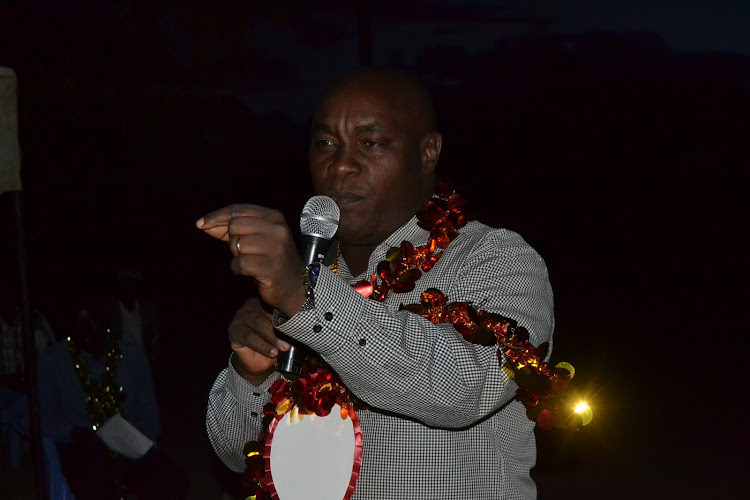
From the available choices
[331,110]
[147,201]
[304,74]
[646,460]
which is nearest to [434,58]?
[304,74]

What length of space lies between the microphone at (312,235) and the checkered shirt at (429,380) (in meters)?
0.11

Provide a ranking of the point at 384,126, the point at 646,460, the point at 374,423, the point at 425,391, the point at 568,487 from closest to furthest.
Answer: the point at 425,391 → the point at 374,423 → the point at 384,126 → the point at 568,487 → the point at 646,460

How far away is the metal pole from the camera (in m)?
5.02

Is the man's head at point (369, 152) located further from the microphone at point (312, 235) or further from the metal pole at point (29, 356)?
the metal pole at point (29, 356)

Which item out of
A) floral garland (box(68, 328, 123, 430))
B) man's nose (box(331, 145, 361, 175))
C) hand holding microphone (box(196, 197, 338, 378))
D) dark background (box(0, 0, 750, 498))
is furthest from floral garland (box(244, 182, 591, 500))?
dark background (box(0, 0, 750, 498))

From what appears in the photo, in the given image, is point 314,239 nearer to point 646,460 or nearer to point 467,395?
point 467,395

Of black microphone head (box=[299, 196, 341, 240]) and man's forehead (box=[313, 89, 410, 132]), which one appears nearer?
black microphone head (box=[299, 196, 341, 240])

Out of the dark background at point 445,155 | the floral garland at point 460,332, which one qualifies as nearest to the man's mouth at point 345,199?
the floral garland at point 460,332

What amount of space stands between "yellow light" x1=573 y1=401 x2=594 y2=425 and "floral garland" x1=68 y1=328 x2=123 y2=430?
405 centimetres

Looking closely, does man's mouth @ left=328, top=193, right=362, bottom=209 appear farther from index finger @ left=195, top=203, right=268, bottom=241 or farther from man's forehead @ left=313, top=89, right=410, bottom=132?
index finger @ left=195, top=203, right=268, bottom=241

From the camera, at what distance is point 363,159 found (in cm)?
282

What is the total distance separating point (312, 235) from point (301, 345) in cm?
31

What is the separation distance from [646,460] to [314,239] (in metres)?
6.78

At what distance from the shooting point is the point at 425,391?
Answer: 7.13ft
